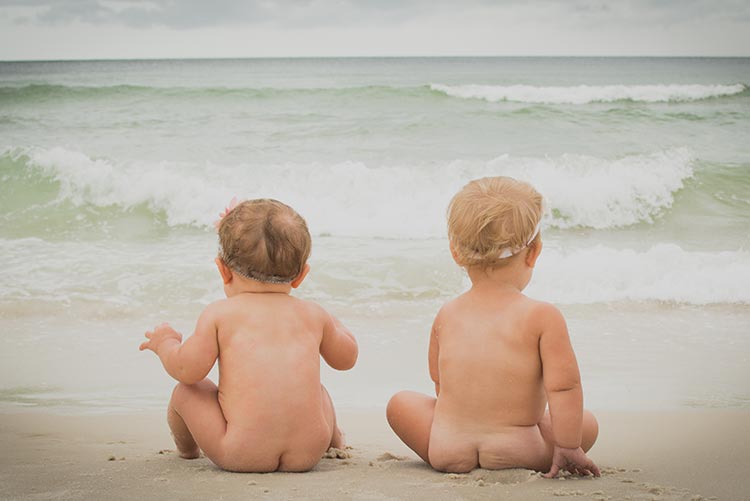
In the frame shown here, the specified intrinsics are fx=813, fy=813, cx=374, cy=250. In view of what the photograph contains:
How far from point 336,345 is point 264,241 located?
1.29 feet

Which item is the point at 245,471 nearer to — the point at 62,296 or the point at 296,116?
the point at 62,296

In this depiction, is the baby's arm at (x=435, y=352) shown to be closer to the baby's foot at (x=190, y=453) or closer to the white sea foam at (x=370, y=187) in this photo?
the baby's foot at (x=190, y=453)

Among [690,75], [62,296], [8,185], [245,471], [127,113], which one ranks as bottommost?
[245,471]

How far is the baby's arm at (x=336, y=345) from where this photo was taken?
2449mm

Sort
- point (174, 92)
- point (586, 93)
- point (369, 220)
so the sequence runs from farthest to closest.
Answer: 1. point (586, 93)
2. point (174, 92)
3. point (369, 220)

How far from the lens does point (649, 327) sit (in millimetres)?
4793

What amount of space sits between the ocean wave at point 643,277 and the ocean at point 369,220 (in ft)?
0.07

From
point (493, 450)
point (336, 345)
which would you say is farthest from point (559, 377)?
point (336, 345)

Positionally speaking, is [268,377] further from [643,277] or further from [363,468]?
[643,277]

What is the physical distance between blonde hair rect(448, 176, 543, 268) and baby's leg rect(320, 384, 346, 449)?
2.01 feet

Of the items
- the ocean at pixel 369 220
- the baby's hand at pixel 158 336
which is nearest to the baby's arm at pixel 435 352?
the baby's hand at pixel 158 336

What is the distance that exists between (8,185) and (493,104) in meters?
10.5

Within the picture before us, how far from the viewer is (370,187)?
374 inches

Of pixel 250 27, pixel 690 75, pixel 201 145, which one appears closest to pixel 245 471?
pixel 201 145
